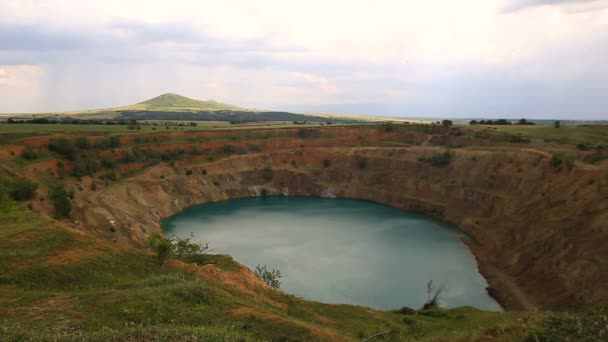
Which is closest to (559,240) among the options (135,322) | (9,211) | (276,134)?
(135,322)

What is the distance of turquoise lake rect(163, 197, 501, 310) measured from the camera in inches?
1230

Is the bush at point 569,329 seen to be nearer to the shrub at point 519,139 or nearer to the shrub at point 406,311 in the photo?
the shrub at point 406,311

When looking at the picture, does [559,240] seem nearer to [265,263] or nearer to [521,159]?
[521,159]

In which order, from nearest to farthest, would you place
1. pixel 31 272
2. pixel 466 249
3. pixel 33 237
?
1. pixel 31 272
2. pixel 33 237
3. pixel 466 249

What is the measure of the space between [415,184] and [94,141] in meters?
49.4

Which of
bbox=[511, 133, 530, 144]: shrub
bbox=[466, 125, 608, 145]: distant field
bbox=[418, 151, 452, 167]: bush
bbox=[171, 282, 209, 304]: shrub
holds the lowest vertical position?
bbox=[171, 282, 209, 304]: shrub

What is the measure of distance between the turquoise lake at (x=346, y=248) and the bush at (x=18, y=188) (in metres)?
14.8

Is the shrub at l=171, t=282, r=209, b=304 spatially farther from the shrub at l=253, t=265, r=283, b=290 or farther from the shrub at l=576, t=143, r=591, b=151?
the shrub at l=576, t=143, r=591, b=151

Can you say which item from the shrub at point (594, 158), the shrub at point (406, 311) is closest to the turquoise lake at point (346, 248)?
the shrub at point (406, 311)

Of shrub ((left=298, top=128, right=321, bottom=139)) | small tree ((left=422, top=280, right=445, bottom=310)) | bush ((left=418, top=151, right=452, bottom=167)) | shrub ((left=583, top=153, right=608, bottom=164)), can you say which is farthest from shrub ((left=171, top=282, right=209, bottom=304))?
shrub ((left=298, top=128, right=321, bottom=139))

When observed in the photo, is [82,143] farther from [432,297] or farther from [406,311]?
[406,311]

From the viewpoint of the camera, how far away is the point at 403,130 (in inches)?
3248

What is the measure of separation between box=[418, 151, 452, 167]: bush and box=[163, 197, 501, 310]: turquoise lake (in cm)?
1071

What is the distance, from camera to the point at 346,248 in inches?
1641
